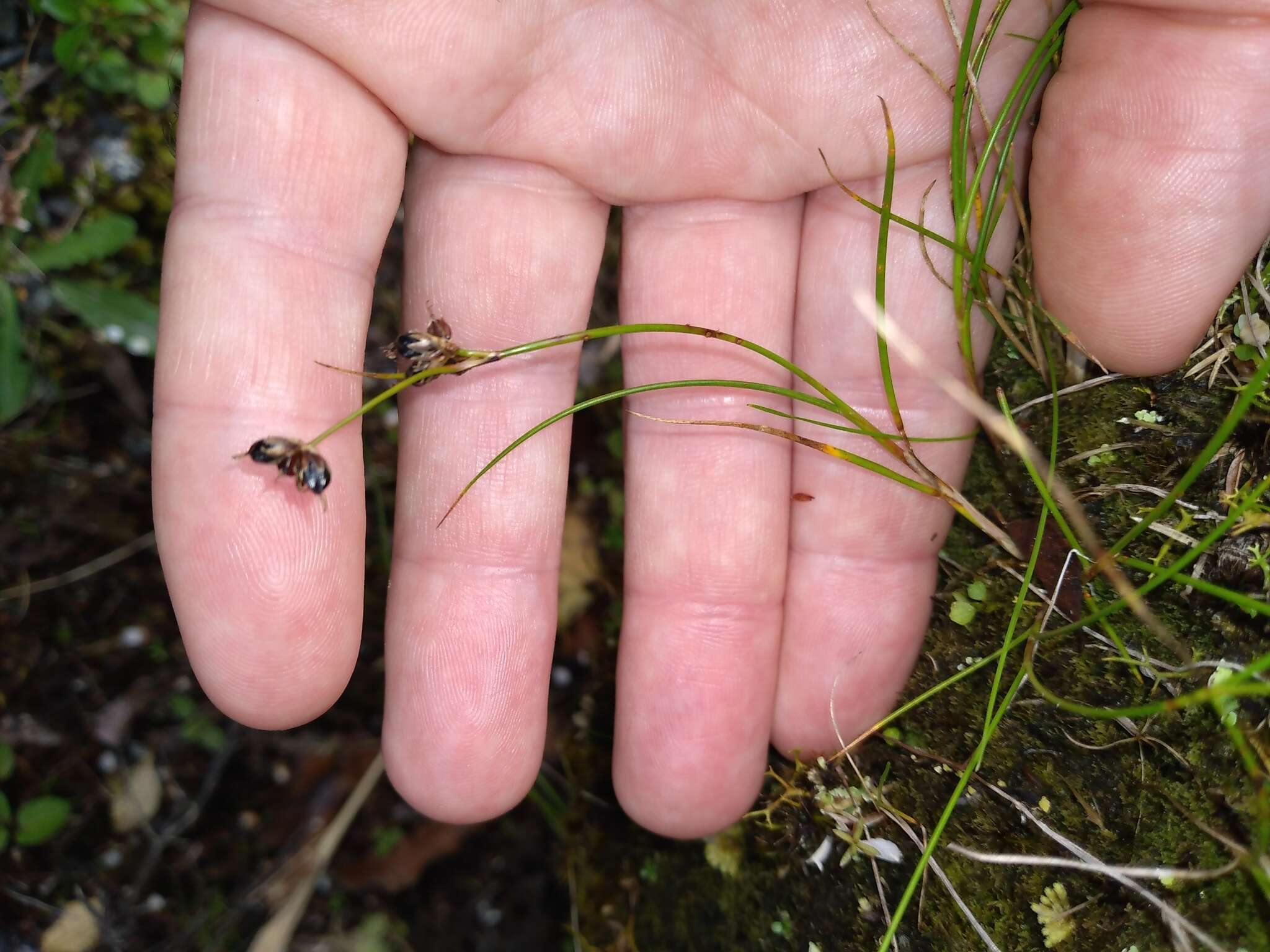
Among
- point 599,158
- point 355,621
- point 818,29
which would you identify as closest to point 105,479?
point 355,621

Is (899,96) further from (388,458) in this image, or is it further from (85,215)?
(85,215)

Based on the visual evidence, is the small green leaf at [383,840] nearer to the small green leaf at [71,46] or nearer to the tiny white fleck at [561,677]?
the tiny white fleck at [561,677]

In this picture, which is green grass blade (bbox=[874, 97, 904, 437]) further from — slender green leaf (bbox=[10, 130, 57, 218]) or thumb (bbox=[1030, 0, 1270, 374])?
slender green leaf (bbox=[10, 130, 57, 218])

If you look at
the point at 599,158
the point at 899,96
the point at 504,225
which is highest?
the point at 899,96

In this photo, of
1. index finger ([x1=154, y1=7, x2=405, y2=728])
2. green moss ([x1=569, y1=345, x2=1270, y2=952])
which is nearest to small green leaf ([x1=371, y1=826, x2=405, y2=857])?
green moss ([x1=569, y1=345, x2=1270, y2=952])

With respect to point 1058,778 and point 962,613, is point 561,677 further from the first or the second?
point 1058,778

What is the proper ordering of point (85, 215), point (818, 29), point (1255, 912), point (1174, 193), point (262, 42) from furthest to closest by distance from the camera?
point (85, 215) → point (818, 29) → point (262, 42) → point (1174, 193) → point (1255, 912)

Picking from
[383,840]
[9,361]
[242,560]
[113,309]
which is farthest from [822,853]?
[9,361]

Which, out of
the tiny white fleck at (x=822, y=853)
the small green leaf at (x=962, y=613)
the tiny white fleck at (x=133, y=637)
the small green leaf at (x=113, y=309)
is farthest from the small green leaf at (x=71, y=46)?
the tiny white fleck at (x=822, y=853)
